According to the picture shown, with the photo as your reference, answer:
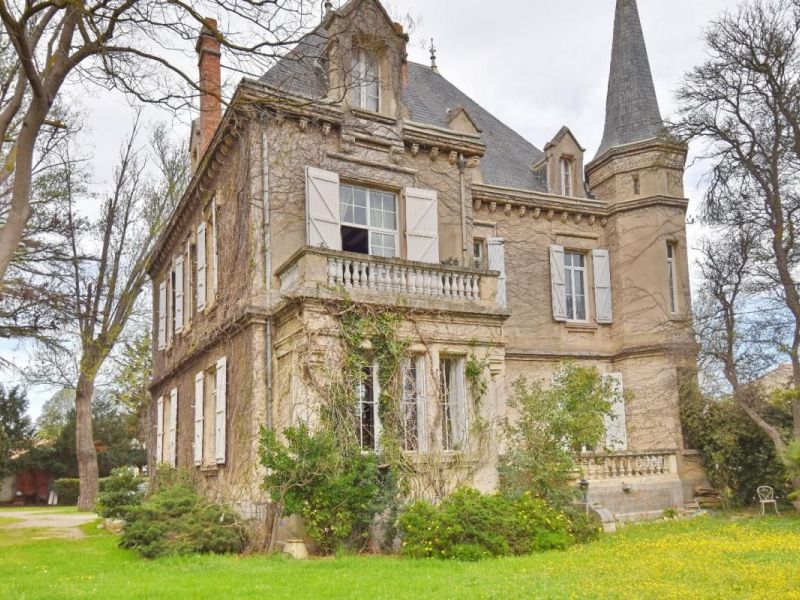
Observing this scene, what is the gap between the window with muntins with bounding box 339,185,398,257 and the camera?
13.7 meters

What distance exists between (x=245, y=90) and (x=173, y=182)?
56.3 ft

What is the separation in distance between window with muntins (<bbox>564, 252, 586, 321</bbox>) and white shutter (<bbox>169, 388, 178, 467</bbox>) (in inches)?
373

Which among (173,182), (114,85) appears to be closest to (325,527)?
(114,85)

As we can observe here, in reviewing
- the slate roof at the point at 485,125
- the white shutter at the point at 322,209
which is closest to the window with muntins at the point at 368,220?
the white shutter at the point at 322,209

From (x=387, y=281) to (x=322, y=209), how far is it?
1853 mm

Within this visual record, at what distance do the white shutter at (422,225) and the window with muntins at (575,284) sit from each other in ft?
18.6

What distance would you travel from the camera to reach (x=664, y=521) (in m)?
14.4

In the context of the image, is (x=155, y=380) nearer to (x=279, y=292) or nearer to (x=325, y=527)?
(x=279, y=292)

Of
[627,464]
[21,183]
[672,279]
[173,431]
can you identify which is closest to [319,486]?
[21,183]

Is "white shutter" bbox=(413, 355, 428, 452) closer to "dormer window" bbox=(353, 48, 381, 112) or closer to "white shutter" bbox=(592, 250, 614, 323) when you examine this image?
"dormer window" bbox=(353, 48, 381, 112)

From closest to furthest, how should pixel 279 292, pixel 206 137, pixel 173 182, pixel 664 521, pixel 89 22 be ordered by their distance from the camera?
1. pixel 89 22
2. pixel 279 292
3. pixel 664 521
4. pixel 206 137
5. pixel 173 182

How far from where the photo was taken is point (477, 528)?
31.9 ft

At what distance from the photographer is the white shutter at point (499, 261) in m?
17.4

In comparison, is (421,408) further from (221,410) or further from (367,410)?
(221,410)
